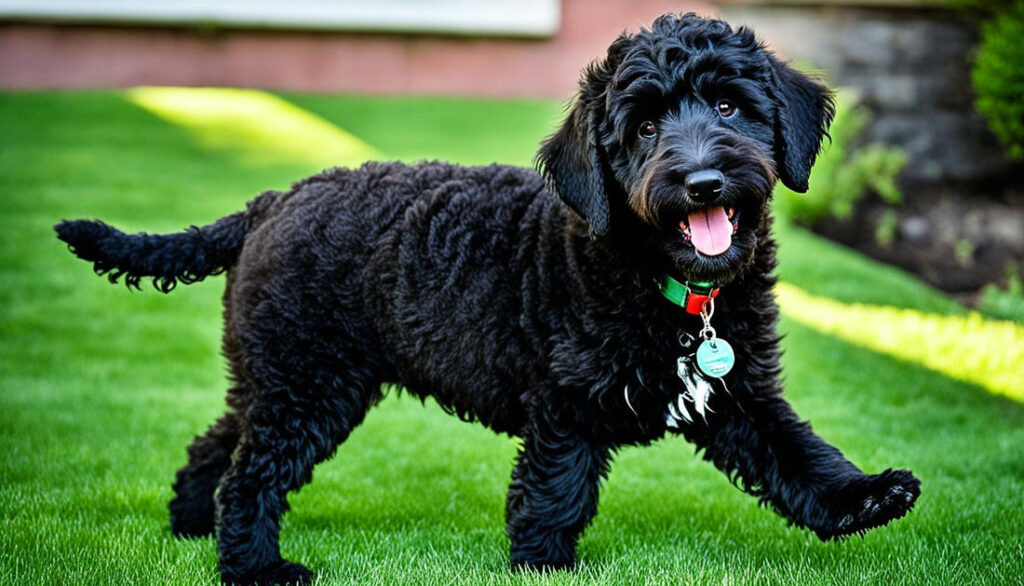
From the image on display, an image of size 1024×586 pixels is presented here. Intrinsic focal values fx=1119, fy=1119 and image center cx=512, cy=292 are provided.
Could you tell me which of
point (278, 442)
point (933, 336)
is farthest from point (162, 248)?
point (933, 336)

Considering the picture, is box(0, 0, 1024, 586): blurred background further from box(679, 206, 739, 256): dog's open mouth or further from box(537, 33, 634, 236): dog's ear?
box(537, 33, 634, 236): dog's ear

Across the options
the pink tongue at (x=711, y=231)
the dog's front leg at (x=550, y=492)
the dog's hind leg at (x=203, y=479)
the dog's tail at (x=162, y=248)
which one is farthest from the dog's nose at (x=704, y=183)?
the dog's hind leg at (x=203, y=479)

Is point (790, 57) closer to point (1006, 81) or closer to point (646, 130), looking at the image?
point (1006, 81)

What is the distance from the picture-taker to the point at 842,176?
11805 millimetres

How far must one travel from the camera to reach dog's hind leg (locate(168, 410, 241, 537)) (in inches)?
195

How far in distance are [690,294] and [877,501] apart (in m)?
0.95

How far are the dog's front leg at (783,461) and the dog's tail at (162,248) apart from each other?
7.16 ft

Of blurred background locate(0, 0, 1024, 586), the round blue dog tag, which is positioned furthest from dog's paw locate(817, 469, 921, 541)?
the round blue dog tag

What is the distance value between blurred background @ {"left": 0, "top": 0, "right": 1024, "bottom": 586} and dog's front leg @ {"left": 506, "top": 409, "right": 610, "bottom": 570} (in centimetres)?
16

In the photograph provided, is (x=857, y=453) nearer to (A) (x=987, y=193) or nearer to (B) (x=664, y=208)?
(B) (x=664, y=208)

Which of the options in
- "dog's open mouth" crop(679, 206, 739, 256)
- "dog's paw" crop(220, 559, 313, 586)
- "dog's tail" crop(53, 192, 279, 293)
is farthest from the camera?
"dog's tail" crop(53, 192, 279, 293)

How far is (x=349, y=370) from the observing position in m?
4.51

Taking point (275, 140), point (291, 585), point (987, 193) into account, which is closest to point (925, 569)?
point (291, 585)

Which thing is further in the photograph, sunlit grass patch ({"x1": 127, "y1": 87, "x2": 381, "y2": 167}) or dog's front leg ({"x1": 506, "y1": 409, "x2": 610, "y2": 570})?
sunlit grass patch ({"x1": 127, "y1": 87, "x2": 381, "y2": 167})
